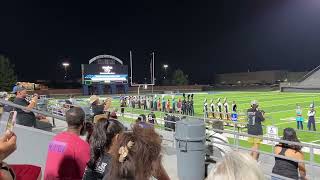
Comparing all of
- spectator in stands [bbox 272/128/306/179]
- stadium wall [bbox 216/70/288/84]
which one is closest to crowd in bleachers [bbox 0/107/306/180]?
spectator in stands [bbox 272/128/306/179]

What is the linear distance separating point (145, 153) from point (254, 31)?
85375mm

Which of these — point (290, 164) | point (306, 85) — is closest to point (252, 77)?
point (306, 85)

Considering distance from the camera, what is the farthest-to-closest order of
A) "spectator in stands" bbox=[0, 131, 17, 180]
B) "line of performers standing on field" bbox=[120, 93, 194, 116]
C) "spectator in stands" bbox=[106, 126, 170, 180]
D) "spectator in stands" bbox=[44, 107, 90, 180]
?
"line of performers standing on field" bbox=[120, 93, 194, 116], "spectator in stands" bbox=[44, 107, 90, 180], "spectator in stands" bbox=[106, 126, 170, 180], "spectator in stands" bbox=[0, 131, 17, 180]

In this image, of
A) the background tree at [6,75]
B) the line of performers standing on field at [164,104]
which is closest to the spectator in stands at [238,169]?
the line of performers standing on field at [164,104]

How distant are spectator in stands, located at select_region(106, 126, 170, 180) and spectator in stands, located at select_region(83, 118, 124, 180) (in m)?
0.46

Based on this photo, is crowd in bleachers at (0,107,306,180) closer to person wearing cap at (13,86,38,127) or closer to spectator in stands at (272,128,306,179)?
spectator in stands at (272,128,306,179)

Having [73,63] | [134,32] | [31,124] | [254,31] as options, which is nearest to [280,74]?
[254,31]

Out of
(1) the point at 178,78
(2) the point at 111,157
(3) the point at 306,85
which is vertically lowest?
(2) the point at 111,157

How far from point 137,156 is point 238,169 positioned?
2.86 ft

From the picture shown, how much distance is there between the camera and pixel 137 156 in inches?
95.0

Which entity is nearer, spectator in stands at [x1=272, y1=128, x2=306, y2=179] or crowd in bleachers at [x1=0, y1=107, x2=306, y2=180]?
crowd in bleachers at [x1=0, y1=107, x2=306, y2=180]

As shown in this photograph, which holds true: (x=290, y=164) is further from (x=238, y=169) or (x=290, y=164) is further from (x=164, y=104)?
(x=164, y=104)

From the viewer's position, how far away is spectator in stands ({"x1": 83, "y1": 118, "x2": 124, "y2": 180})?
9.70 feet

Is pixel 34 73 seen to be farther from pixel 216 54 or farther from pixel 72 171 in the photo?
pixel 72 171
